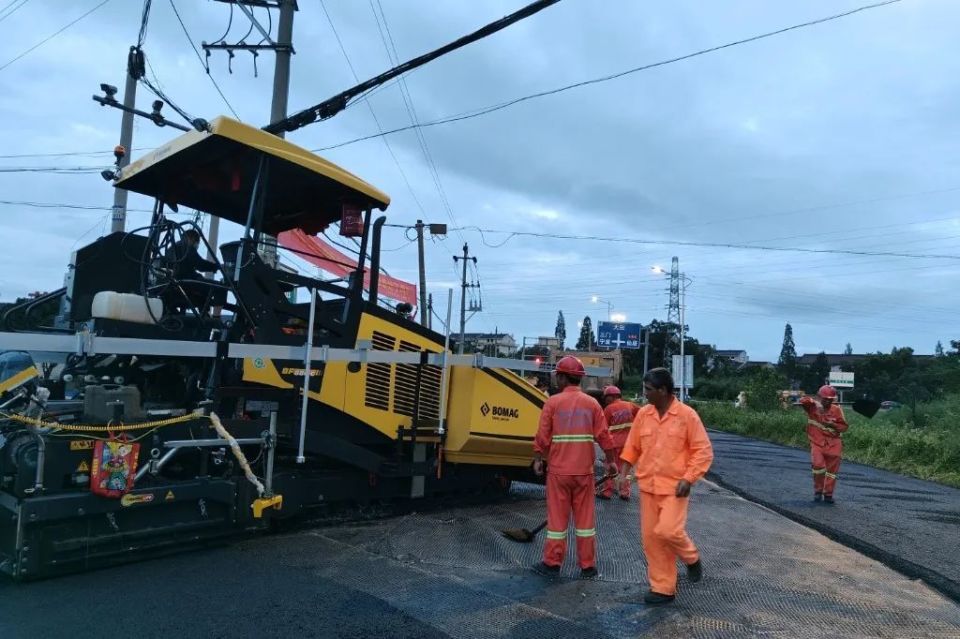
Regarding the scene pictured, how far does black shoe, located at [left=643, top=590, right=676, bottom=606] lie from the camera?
14.3 feet

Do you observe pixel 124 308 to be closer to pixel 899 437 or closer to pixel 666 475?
pixel 666 475

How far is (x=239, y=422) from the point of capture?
16.7ft

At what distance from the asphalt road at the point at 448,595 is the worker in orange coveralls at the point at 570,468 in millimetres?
171

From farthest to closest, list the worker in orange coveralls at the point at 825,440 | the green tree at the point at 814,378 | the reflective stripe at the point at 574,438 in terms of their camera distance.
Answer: the green tree at the point at 814,378 < the worker in orange coveralls at the point at 825,440 < the reflective stripe at the point at 574,438

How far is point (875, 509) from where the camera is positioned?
8.90 meters

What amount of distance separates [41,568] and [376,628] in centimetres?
200

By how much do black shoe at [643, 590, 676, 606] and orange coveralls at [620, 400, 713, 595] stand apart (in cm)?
2

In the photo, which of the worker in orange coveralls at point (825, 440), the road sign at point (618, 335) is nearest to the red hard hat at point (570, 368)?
the worker in orange coveralls at point (825, 440)

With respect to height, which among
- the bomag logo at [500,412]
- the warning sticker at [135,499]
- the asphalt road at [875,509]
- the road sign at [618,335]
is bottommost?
the asphalt road at [875,509]

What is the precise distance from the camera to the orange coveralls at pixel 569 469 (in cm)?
503

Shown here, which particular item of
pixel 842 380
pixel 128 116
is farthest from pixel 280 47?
pixel 842 380

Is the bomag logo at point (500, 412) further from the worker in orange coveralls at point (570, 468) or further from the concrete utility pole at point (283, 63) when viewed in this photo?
the concrete utility pole at point (283, 63)

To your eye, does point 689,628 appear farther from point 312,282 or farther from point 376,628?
point 312,282

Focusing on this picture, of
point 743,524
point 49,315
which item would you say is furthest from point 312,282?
point 743,524
